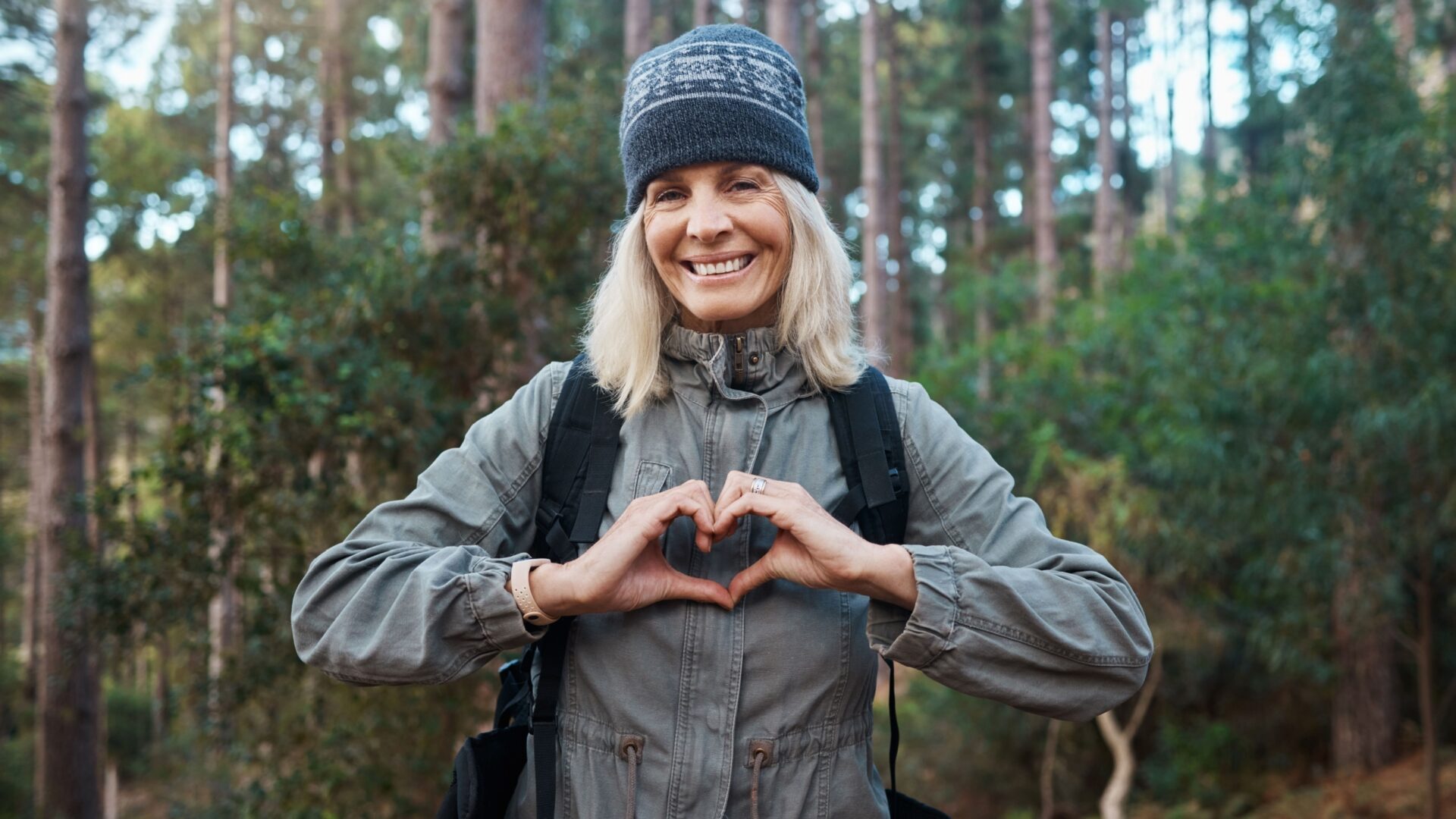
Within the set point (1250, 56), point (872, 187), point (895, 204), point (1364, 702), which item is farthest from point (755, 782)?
point (1250, 56)

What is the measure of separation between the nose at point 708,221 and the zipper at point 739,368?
0.19 m

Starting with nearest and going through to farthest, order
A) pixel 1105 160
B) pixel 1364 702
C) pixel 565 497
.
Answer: pixel 565 497 < pixel 1364 702 < pixel 1105 160

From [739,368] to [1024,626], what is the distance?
0.66m

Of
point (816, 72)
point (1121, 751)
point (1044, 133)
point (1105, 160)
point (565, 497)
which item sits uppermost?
point (816, 72)

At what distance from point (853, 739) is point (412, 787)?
164 inches

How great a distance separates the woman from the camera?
159cm

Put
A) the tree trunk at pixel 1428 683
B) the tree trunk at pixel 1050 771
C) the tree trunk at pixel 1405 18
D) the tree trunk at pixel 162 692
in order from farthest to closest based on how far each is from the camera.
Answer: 1. the tree trunk at pixel 1405 18
2. the tree trunk at pixel 1050 771
3. the tree trunk at pixel 1428 683
4. the tree trunk at pixel 162 692

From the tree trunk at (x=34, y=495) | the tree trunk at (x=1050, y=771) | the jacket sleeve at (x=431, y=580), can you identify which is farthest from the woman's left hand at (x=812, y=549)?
the tree trunk at (x=34, y=495)

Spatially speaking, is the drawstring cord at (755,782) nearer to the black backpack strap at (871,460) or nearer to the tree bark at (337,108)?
the black backpack strap at (871,460)

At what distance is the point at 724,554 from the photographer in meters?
1.75

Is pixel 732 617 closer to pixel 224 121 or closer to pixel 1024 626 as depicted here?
pixel 1024 626

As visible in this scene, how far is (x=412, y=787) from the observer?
207 inches

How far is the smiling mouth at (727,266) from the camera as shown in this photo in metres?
1.88

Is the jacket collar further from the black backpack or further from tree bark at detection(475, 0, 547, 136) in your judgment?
tree bark at detection(475, 0, 547, 136)
